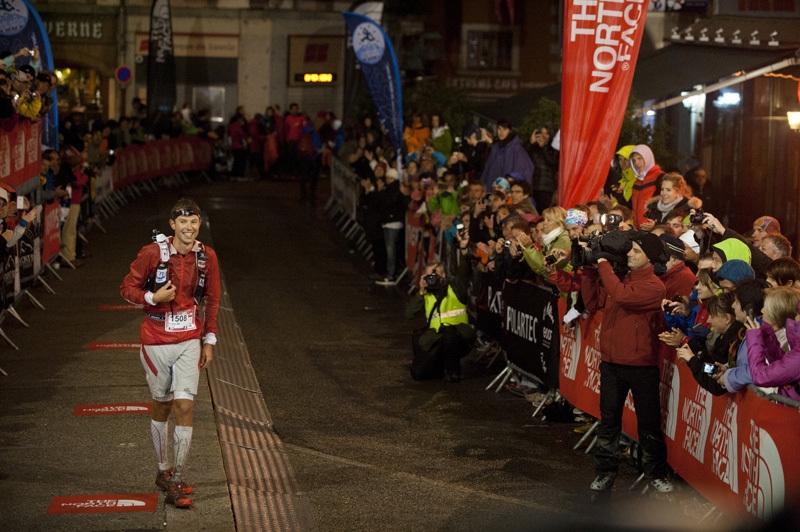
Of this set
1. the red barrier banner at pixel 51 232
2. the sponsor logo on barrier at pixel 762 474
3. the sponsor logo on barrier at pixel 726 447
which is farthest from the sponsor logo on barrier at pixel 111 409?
the red barrier banner at pixel 51 232

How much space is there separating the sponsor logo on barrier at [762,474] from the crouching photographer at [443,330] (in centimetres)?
544

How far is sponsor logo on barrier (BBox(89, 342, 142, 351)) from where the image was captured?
13.2 metres

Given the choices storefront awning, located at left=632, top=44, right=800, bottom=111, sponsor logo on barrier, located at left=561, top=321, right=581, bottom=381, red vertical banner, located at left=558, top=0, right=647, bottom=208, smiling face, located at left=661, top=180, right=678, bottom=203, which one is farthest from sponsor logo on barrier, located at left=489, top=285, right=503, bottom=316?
storefront awning, located at left=632, top=44, right=800, bottom=111

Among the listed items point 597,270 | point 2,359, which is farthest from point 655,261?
point 2,359

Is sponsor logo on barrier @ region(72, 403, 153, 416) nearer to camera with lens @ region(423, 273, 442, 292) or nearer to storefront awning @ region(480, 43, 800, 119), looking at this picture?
camera with lens @ region(423, 273, 442, 292)

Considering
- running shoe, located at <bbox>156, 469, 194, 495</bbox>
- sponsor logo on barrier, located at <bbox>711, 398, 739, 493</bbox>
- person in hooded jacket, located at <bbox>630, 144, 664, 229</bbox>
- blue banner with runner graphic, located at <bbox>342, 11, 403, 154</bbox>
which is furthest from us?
blue banner with runner graphic, located at <bbox>342, 11, 403, 154</bbox>

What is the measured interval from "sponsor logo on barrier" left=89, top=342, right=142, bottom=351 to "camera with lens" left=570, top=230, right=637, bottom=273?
6260 millimetres

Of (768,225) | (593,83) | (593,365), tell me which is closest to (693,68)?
(593,83)

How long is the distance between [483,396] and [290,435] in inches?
95.3

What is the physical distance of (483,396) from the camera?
12.0 meters

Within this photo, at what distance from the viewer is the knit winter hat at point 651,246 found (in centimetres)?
852

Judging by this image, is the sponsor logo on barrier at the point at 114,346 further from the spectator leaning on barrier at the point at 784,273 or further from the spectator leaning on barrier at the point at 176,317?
the spectator leaning on barrier at the point at 784,273

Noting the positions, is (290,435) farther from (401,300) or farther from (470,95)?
(470,95)

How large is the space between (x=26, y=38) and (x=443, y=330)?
342 inches
